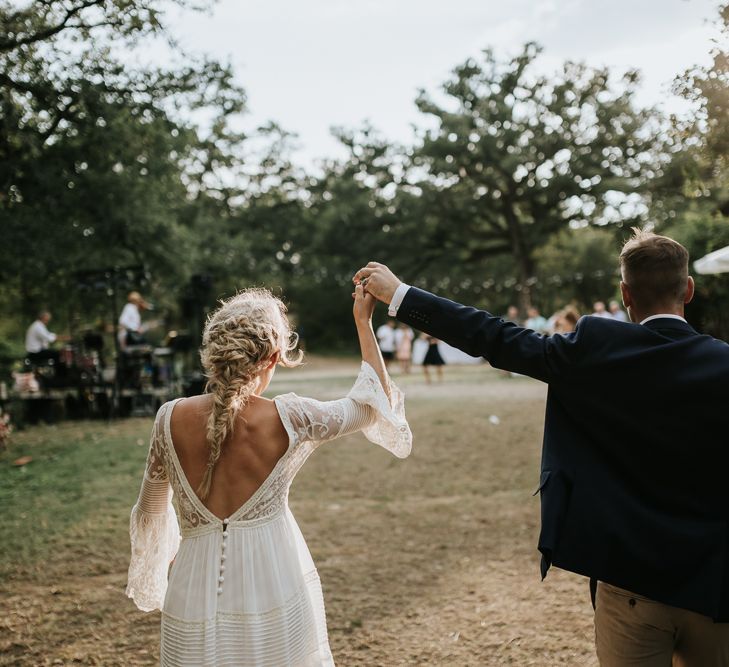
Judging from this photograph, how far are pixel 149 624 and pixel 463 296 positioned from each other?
98.5ft

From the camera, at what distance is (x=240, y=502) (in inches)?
85.5

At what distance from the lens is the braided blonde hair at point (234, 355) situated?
6.96ft

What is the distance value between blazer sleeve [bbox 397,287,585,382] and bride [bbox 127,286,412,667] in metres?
0.22

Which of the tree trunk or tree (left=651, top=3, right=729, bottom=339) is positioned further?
the tree trunk

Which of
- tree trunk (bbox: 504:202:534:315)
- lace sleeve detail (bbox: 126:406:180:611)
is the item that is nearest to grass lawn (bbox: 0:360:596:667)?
lace sleeve detail (bbox: 126:406:180:611)

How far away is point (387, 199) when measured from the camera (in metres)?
30.1

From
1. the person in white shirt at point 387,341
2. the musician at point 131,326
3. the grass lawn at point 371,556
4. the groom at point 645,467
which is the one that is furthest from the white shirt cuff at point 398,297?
the person in white shirt at point 387,341

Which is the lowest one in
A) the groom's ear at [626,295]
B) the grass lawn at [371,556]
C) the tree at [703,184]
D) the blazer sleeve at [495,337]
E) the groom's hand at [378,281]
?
the grass lawn at [371,556]

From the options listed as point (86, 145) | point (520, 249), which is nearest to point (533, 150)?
point (520, 249)

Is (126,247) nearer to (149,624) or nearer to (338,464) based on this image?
(338,464)

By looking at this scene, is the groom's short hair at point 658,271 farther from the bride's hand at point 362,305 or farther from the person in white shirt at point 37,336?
the person in white shirt at point 37,336

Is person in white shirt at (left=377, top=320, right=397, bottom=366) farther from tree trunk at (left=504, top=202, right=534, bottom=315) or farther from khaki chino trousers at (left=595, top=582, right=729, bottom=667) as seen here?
khaki chino trousers at (left=595, top=582, right=729, bottom=667)

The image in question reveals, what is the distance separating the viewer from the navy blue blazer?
1841 mm

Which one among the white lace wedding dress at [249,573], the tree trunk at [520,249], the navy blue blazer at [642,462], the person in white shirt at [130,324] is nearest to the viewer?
the navy blue blazer at [642,462]
